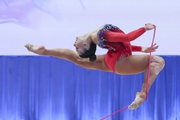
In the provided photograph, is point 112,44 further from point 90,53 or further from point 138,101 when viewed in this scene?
point 138,101

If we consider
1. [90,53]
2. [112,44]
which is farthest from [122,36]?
[90,53]

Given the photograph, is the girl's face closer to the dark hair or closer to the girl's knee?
the dark hair

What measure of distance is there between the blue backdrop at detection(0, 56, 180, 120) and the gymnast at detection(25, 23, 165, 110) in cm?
134

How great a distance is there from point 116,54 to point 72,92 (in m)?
1.57

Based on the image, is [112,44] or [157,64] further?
[112,44]

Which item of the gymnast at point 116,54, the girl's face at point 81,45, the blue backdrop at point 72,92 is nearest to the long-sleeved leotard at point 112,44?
the gymnast at point 116,54

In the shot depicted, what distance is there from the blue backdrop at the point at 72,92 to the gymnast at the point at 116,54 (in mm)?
1340

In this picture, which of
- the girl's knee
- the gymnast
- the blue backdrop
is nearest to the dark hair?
the gymnast

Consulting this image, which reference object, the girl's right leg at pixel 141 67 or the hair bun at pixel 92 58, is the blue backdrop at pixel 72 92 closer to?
the hair bun at pixel 92 58

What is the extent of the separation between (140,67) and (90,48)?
0.36 m

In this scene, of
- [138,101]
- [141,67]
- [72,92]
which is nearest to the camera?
[138,101]

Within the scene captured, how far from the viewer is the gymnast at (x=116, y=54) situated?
199 centimetres

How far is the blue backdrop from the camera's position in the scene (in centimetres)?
357

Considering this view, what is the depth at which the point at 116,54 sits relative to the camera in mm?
2146
